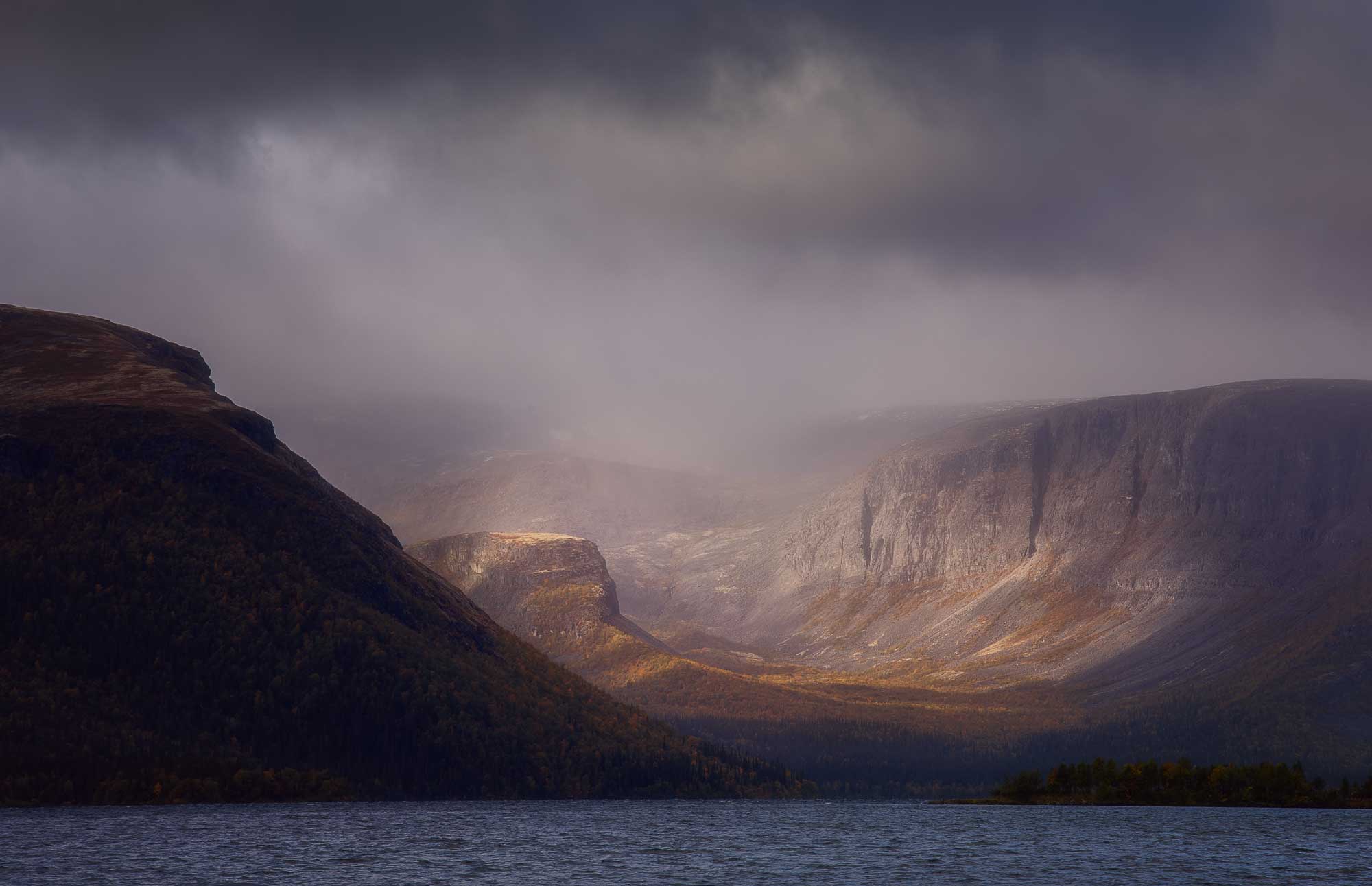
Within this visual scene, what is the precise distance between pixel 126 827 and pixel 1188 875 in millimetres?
140654

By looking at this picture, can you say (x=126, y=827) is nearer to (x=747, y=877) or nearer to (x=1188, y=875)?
(x=747, y=877)

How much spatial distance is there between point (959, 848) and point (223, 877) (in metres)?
103

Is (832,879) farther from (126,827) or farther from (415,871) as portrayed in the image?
(126,827)

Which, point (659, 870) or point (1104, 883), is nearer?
point (1104, 883)

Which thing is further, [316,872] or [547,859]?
[547,859]

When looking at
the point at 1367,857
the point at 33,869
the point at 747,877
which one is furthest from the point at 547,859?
the point at 1367,857

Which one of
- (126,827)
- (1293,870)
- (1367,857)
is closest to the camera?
(1293,870)

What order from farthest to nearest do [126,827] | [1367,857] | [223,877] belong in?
[126,827], [1367,857], [223,877]

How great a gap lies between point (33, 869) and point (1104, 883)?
10814cm

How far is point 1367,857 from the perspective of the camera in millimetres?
171500

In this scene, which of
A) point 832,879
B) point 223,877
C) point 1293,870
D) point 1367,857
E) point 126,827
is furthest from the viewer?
point 126,827

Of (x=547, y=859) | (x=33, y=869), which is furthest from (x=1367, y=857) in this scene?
(x=33, y=869)

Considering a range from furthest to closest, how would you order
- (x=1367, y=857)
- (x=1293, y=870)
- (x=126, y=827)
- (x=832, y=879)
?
(x=126, y=827), (x=1367, y=857), (x=1293, y=870), (x=832, y=879)

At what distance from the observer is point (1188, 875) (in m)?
144
